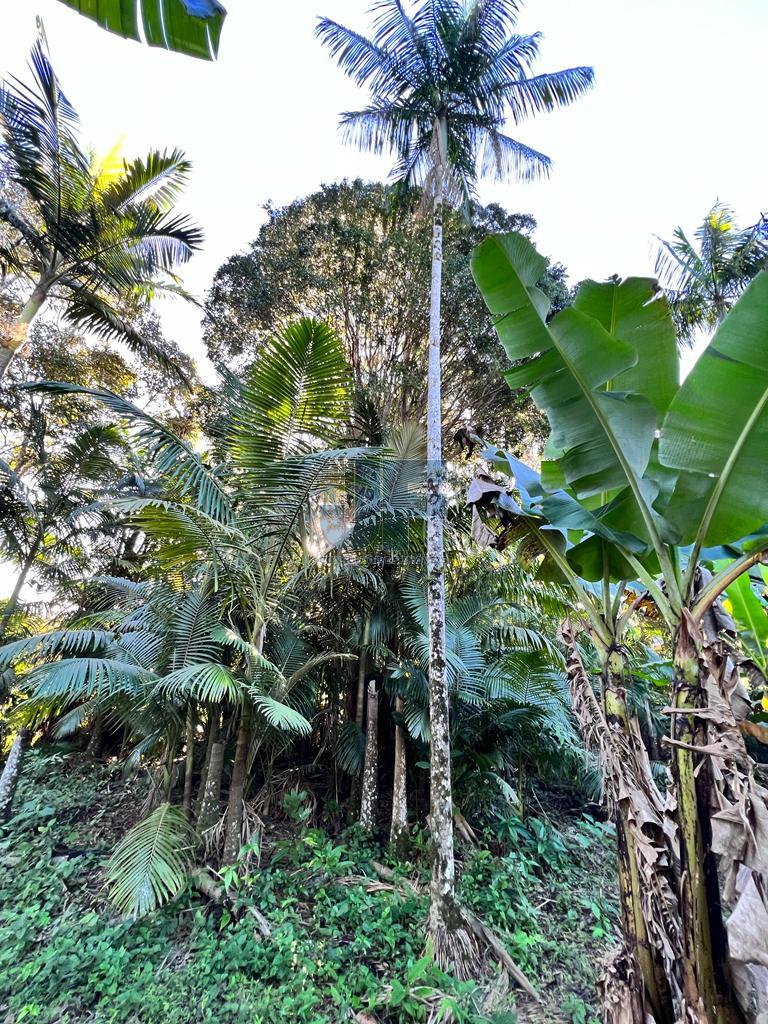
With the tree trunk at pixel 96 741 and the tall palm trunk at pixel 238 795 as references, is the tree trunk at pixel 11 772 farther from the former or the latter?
the tree trunk at pixel 96 741

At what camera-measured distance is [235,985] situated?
114 inches

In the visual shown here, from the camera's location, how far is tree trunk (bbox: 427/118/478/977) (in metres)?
3.24

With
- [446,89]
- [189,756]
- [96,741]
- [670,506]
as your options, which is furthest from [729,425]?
[96,741]

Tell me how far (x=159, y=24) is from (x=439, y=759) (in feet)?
14.1

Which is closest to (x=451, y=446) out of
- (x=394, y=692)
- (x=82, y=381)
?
(x=394, y=692)

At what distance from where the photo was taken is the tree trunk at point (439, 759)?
10.6 ft

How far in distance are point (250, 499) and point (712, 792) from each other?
3.78 metres

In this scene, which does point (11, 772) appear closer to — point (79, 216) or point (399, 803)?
point (399, 803)

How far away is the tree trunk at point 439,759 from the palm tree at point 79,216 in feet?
15.4

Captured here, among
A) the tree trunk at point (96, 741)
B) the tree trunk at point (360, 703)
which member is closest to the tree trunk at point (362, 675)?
the tree trunk at point (360, 703)

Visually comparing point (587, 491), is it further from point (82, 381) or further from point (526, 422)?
point (82, 381)

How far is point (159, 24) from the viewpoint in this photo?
3.69 feet

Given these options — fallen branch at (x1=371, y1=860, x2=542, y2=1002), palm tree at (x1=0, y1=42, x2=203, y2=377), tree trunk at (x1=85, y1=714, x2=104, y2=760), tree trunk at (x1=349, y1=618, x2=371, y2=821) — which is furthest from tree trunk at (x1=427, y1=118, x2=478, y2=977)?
tree trunk at (x1=85, y1=714, x2=104, y2=760)

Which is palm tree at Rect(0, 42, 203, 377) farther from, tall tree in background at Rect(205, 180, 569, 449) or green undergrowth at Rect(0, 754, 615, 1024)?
green undergrowth at Rect(0, 754, 615, 1024)
